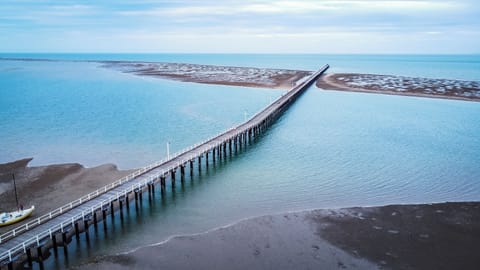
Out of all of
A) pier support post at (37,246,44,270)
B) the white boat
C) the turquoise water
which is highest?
the turquoise water

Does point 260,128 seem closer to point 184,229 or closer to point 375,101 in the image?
point 184,229

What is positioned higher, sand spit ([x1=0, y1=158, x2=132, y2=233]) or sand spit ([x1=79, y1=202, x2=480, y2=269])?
sand spit ([x1=0, y1=158, x2=132, y2=233])

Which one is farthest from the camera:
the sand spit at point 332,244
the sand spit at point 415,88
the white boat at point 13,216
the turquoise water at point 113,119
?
the sand spit at point 415,88

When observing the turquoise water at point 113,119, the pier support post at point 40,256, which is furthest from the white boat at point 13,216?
the turquoise water at point 113,119

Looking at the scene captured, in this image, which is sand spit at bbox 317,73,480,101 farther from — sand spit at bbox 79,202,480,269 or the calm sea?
sand spit at bbox 79,202,480,269

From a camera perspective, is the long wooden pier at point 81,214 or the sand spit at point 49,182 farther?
the sand spit at point 49,182

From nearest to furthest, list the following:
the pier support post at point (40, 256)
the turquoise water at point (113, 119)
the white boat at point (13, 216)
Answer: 1. the pier support post at point (40, 256)
2. the white boat at point (13, 216)
3. the turquoise water at point (113, 119)

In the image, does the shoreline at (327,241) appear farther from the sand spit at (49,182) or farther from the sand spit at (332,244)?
the sand spit at (49,182)

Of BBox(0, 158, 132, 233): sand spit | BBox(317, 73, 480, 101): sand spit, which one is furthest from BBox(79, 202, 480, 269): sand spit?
BBox(317, 73, 480, 101): sand spit
